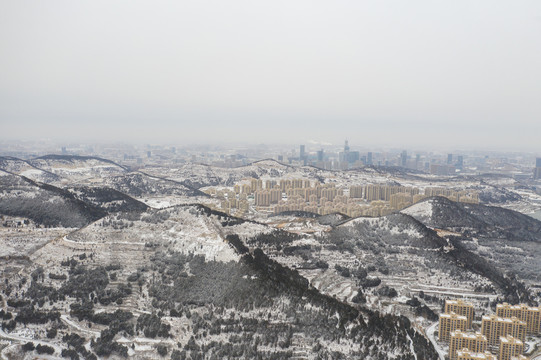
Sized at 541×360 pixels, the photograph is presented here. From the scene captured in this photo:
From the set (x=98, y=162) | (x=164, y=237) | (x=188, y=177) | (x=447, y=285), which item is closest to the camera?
(x=447, y=285)

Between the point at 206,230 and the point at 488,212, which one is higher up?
the point at 206,230

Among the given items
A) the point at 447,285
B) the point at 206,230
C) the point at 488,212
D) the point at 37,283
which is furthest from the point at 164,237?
Answer: the point at 488,212

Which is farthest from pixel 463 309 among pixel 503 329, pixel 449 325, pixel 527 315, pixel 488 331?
pixel 527 315

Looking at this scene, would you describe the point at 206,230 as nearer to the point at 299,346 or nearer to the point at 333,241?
the point at 333,241

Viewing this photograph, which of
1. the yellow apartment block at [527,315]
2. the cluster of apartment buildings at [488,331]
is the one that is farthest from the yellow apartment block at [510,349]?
the yellow apartment block at [527,315]

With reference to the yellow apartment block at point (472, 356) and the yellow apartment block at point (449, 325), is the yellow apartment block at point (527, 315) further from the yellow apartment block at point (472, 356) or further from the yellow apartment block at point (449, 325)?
the yellow apartment block at point (472, 356)

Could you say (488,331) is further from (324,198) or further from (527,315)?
(324,198)
